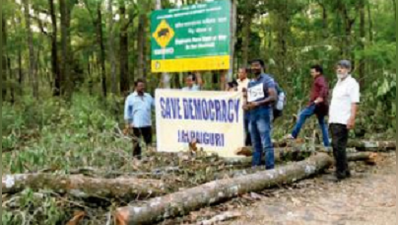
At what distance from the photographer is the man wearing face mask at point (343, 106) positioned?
7.89 m

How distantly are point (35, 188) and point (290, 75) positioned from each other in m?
11.2

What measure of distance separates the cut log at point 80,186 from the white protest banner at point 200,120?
2.78 metres

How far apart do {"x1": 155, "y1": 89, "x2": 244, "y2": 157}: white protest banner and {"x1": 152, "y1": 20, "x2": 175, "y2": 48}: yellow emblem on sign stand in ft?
3.73

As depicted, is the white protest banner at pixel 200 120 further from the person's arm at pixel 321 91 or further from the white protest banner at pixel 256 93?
the person's arm at pixel 321 91

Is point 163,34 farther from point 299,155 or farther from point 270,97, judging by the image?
point 299,155

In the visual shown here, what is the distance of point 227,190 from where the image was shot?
7246 millimetres

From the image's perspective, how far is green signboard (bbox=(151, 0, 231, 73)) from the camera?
9617 mm

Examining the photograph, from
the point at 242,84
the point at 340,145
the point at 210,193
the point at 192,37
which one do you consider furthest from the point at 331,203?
the point at 192,37

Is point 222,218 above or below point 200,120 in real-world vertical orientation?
below

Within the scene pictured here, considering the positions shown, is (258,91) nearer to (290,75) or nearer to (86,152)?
(86,152)

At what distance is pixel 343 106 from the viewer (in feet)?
26.3

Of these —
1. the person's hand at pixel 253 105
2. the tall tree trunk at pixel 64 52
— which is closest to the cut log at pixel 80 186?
the person's hand at pixel 253 105

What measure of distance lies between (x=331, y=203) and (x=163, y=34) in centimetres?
557

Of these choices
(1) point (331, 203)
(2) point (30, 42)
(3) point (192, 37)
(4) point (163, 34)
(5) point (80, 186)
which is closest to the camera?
(5) point (80, 186)
